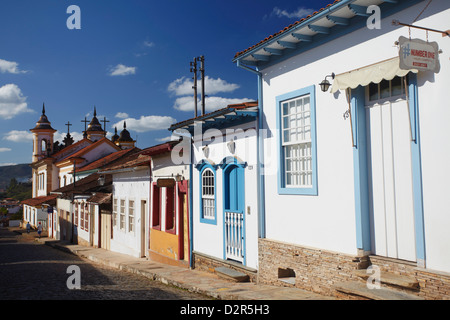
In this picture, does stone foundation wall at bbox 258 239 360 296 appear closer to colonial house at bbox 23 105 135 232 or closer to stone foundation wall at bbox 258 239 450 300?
stone foundation wall at bbox 258 239 450 300

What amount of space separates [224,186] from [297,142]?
2951mm

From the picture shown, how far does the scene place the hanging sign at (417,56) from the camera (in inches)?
221

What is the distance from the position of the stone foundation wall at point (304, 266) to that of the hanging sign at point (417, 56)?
3132 millimetres

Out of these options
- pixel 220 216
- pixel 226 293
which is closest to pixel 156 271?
pixel 220 216

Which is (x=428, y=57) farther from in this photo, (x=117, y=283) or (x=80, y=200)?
(x=80, y=200)

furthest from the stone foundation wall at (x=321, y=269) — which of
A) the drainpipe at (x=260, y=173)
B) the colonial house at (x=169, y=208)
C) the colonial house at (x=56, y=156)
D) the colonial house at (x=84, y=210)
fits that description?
the colonial house at (x=56, y=156)

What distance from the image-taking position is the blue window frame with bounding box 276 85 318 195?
772 centimetres

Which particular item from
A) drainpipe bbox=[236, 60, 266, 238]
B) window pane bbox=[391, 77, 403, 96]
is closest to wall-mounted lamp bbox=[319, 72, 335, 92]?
window pane bbox=[391, 77, 403, 96]

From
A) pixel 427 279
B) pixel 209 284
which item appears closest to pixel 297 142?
pixel 427 279

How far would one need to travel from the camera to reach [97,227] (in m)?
22.4

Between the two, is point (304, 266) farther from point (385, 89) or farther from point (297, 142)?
point (385, 89)

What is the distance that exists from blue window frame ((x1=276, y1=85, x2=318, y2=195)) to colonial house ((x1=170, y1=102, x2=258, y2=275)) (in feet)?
3.11

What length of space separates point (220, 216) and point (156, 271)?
2968 mm

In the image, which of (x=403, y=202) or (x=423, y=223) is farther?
(x=403, y=202)
